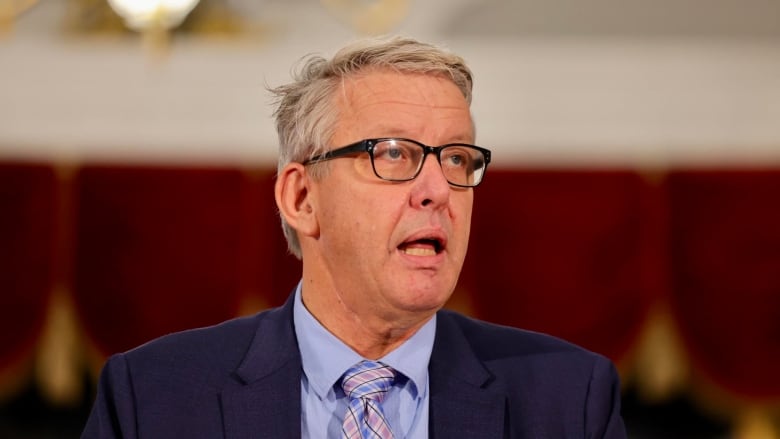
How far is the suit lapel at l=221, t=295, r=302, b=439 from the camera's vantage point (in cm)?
164

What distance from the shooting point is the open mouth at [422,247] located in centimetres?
164

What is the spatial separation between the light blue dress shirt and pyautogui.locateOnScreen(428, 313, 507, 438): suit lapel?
2 centimetres

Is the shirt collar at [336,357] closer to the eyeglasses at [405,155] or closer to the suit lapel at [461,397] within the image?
the suit lapel at [461,397]

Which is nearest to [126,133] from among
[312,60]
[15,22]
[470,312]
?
[15,22]

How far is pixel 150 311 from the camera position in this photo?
3.73m

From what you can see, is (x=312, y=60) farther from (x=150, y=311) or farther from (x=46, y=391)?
(x=46, y=391)

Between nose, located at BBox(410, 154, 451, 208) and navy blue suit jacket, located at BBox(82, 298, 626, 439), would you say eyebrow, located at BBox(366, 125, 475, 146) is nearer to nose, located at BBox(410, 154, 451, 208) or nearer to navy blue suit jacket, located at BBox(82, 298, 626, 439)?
nose, located at BBox(410, 154, 451, 208)

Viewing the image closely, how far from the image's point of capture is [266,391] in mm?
1675

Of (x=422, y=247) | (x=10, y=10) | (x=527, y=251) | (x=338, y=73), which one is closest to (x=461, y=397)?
(x=422, y=247)

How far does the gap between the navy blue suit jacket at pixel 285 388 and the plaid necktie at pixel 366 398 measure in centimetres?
7

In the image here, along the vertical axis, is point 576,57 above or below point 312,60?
above

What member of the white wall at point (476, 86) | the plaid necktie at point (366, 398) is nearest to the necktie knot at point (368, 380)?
the plaid necktie at point (366, 398)

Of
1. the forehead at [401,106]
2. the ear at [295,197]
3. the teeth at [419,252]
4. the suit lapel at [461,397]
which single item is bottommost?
the suit lapel at [461,397]

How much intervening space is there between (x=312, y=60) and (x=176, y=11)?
1.73 meters
